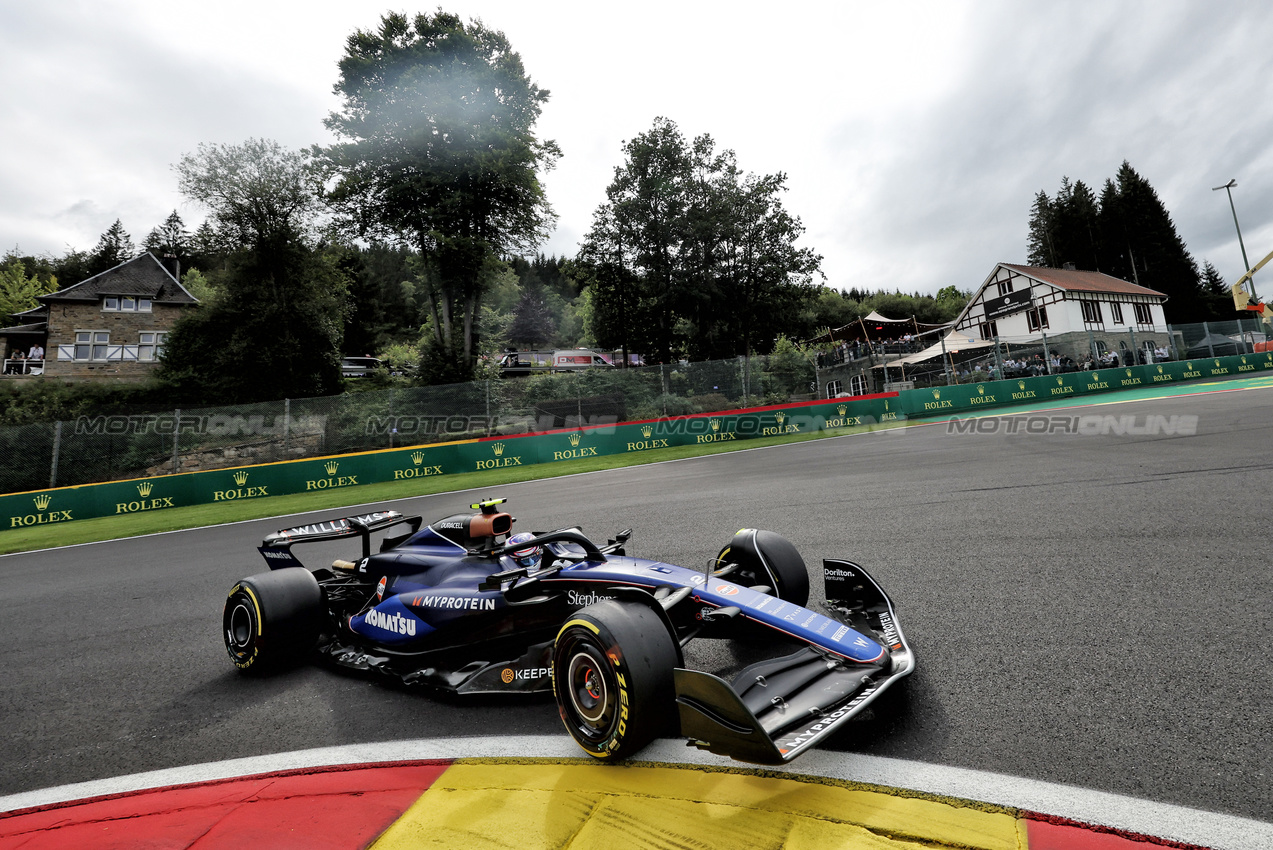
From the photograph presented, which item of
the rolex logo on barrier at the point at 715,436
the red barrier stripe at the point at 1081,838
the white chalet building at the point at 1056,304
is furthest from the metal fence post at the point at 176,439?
the white chalet building at the point at 1056,304

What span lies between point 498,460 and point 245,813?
1577 centimetres

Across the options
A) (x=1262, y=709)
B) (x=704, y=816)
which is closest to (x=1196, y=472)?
(x=1262, y=709)

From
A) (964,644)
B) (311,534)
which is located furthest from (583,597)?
(311,534)

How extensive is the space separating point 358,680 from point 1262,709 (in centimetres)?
410

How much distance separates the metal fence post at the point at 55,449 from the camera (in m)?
16.4

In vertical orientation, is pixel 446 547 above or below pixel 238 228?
below

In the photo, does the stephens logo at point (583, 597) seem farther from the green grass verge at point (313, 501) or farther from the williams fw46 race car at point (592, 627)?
the green grass verge at point (313, 501)

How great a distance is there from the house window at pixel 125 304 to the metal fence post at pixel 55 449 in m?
28.1

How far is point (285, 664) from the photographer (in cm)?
376

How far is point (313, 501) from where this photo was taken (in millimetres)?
13625

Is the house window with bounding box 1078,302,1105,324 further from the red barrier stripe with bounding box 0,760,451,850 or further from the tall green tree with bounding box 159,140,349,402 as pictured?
the red barrier stripe with bounding box 0,760,451,850

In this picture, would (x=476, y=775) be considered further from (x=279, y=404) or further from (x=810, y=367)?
(x=810, y=367)

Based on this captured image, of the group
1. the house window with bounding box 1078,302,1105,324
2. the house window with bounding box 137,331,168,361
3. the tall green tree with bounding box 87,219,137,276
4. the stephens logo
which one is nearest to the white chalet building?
the house window with bounding box 1078,302,1105,324

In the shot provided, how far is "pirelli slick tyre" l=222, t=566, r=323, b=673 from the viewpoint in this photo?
352 cm
